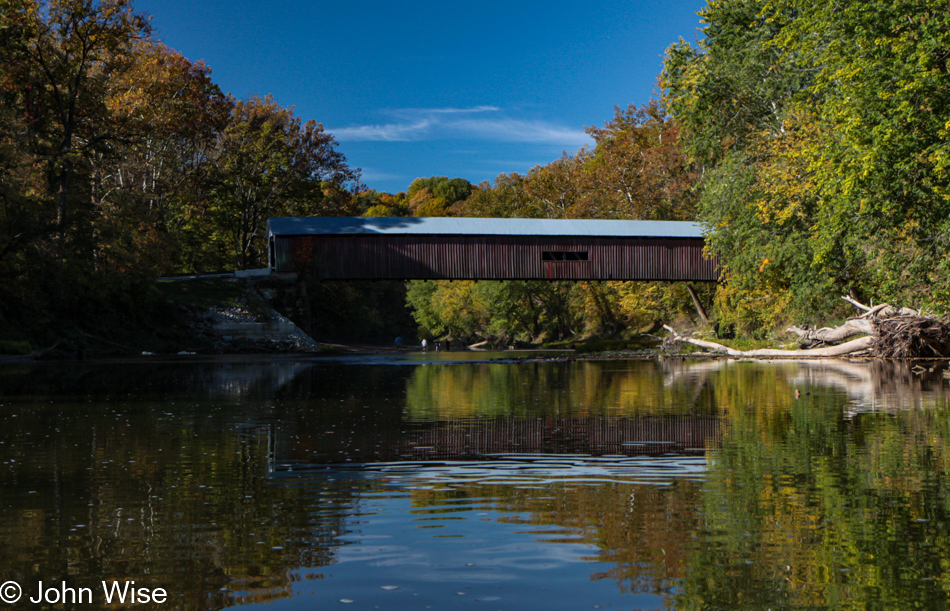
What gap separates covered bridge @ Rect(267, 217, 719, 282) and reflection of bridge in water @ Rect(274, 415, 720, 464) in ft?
95.1

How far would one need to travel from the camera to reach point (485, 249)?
130ft

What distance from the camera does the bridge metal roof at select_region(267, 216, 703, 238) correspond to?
38688 mm

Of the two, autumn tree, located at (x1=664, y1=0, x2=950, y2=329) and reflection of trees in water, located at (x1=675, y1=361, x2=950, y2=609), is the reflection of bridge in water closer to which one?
reflection of trees in water, located at (x1=675, y1=361, x2=950, y2=609)

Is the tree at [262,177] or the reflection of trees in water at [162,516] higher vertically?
the tree at [262,177]

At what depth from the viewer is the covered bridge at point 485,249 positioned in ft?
127

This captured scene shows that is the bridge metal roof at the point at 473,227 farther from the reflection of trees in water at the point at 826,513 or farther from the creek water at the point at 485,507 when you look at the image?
the reflection of trees in water at the point at 826,513

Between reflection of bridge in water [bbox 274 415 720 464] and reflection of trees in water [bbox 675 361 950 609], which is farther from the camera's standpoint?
reflection of bridge in water [bbox 274 415 720 464]

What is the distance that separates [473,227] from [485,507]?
3471 centimetres

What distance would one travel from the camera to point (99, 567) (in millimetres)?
3982

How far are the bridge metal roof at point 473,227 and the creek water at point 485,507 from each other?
90.4ft

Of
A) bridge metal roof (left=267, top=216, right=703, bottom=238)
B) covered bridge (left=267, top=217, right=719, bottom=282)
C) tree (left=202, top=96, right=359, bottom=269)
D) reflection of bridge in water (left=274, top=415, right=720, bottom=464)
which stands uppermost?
tree (left=202, top=96, right=359, bottom=269)

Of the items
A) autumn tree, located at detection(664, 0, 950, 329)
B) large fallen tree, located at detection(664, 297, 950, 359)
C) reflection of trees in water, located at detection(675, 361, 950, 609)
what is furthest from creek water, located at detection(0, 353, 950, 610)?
large fallen tree, located at detection(664, 297, 950, 359)

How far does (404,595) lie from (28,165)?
31265 mm

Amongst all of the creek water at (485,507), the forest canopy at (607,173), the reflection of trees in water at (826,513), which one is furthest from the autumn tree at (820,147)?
the reflection of trees in water at (826,513)
